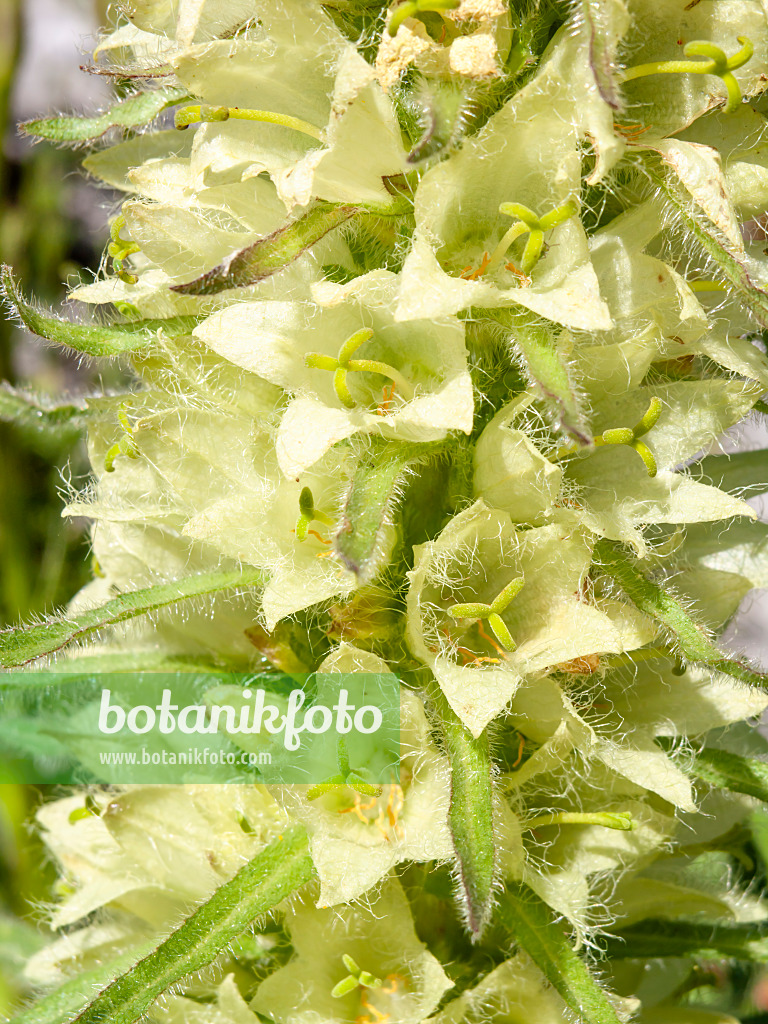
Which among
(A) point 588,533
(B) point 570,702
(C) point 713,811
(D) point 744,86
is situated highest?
(D) point 744,86

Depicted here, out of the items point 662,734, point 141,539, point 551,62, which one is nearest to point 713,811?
point 662,734

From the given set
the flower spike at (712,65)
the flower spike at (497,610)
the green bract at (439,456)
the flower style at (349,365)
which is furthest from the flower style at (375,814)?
the flower spike at (712,65)

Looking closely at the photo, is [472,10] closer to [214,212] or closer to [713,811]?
[214,212]

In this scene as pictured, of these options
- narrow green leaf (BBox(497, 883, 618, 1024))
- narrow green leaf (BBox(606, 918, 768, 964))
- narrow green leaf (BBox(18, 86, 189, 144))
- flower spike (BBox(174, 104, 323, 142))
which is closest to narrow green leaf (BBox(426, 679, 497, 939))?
narrow green leaf (BBox(497, 883, 618, 1024))

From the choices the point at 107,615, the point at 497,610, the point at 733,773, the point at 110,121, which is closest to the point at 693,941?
the point at 733,773

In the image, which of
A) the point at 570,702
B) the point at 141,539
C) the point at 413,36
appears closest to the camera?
the point at 413,36

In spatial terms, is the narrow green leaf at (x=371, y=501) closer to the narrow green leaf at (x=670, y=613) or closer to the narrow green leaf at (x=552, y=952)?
the narrow green leaf at (x=670, y=613)
